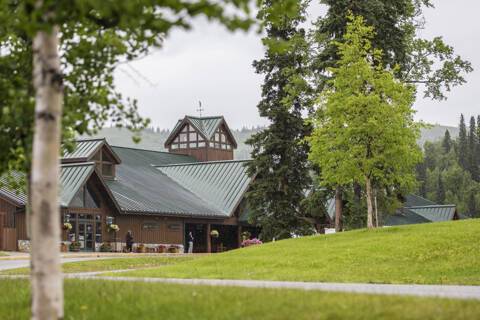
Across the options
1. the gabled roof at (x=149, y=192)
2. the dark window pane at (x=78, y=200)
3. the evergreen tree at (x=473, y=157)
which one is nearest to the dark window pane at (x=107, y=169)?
the gabled roof at (x=149, y=192)

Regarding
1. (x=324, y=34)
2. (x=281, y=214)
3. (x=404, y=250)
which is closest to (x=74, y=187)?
(x=281, y=214)

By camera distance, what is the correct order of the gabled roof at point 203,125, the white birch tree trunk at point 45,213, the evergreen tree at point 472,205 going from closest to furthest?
1. the white birch tree trunk at point 45,213
2. the gabled roof at point 203,125
3. the evergreen tree at point 472,205

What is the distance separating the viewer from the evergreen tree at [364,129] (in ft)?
102

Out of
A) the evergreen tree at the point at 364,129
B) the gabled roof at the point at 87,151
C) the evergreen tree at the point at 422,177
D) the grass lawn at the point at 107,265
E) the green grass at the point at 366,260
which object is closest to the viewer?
the green grass at the point at 366,260

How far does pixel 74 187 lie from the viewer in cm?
4575

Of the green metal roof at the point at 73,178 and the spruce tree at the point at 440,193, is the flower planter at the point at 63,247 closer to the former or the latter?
the green metal roof at the point at 73,178

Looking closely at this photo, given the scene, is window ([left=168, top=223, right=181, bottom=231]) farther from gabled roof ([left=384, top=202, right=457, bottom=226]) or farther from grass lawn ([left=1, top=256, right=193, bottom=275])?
gabled roof ([left=384, top=202, right=457, bottom=226])

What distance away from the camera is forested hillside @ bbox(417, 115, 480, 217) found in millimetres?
109875

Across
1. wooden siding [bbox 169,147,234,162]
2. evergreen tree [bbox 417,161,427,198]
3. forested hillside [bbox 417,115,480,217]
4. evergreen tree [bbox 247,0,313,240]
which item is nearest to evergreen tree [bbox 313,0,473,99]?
evergreen tree [bbox 247,0,313,240]

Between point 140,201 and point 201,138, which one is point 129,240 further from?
point 201,138

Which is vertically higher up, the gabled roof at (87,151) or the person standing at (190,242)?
the gabled roof at (87,151)

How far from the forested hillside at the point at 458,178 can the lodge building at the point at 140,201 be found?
178 feet

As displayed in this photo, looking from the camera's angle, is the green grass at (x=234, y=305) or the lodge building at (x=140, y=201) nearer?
the green grass at (x=234, y=305)

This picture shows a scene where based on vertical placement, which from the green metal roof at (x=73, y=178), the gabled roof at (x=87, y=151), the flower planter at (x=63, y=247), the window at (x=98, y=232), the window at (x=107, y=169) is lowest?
the flower planter at (x=63, y=247)
